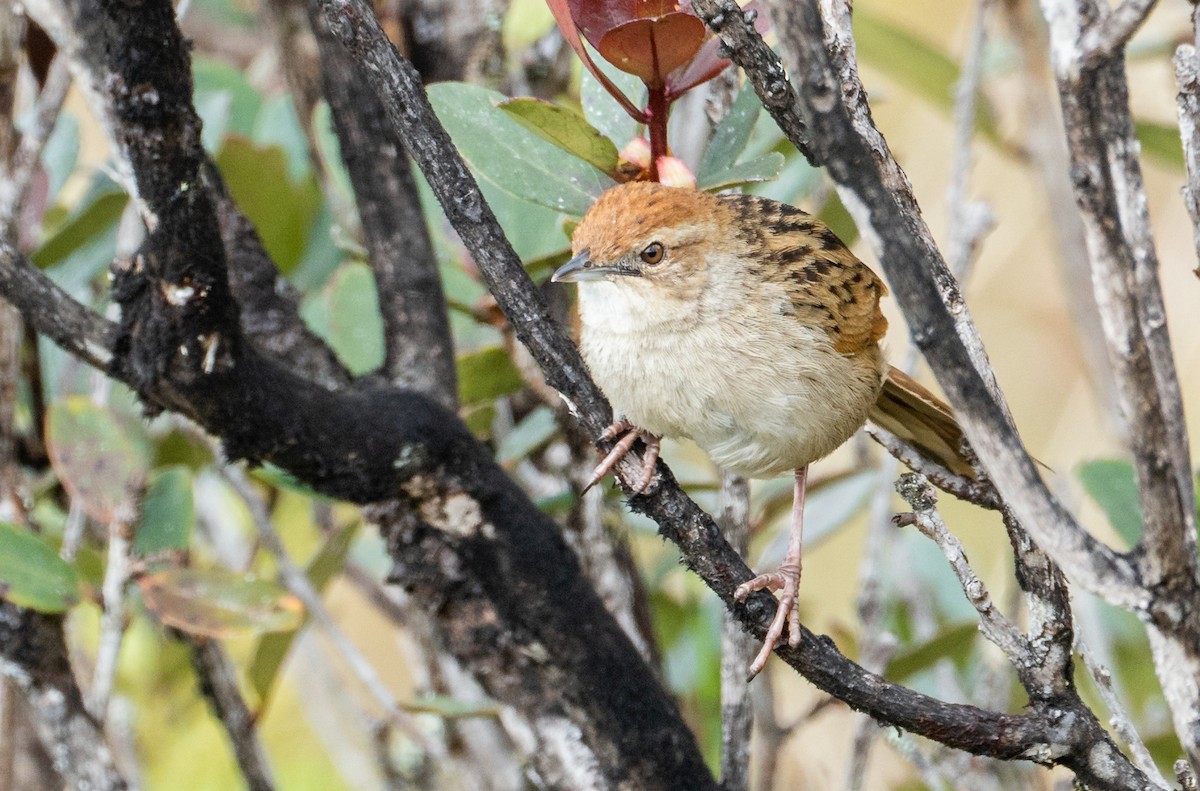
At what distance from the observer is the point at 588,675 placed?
230 centimetres

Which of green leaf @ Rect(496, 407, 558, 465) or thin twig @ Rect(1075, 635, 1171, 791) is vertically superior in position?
thin twig @ Rect(1075, 635, 1171, 791)

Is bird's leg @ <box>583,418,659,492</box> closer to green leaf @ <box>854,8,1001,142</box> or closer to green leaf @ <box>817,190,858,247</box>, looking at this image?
green leaf @ <box>817,190,858,247</box>

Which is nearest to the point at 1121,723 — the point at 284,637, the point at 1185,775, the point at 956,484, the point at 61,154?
the point at 1185,775

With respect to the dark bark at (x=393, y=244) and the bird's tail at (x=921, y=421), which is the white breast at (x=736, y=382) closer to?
the bird's tail at (x=921, y=421)

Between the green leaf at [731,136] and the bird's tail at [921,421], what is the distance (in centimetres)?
71

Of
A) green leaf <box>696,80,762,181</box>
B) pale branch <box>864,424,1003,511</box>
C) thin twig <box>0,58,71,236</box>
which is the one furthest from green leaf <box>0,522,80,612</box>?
pale branch <box>864,424,1003,511</box>

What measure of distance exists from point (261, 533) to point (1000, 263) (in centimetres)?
390

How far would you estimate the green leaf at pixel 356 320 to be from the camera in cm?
291

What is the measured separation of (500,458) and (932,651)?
3.34 ft

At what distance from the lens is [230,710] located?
281 cm

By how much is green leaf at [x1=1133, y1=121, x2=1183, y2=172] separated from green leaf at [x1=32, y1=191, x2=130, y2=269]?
2604 mm

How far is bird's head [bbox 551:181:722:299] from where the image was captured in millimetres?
2303

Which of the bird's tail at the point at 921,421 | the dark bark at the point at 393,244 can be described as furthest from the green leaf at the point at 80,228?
the bird's tail at the point at 921,421

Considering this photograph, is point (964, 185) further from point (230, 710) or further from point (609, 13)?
point (230, 710)
